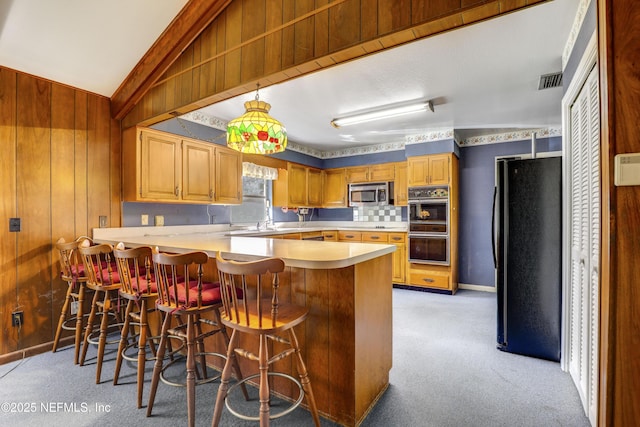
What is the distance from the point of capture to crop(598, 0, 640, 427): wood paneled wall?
980 mm

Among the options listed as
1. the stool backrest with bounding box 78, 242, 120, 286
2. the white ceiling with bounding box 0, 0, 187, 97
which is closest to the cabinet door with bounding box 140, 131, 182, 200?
the white ceiling with bounding box 0, 0, 187, 97

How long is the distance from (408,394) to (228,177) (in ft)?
10.2

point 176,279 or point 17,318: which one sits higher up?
point 176,279

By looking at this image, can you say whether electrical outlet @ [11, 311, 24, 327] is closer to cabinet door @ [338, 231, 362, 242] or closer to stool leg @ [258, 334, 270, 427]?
stool leg @ [258, 334, 270, 427]

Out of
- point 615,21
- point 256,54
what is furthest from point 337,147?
point 615,21

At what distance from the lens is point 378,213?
5605 mm

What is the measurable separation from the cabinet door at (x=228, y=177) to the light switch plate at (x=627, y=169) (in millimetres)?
3558

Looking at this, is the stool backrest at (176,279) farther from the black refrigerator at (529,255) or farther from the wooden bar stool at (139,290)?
the black refrigerator at (529,255)

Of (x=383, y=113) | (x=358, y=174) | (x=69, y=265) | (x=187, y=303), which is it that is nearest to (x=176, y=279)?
(x=187, y=303)

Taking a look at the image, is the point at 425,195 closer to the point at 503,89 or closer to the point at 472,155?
the point at 472,155

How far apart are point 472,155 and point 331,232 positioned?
2.59 m

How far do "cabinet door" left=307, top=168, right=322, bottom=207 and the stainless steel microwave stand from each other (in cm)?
65

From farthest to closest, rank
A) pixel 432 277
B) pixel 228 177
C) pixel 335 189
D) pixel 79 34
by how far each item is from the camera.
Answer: pixel 335 189, pixel 432 277, pixel 228 177, pixel 79 34

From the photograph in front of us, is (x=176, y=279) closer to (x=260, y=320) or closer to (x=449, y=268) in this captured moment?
(x=260, y=320)
